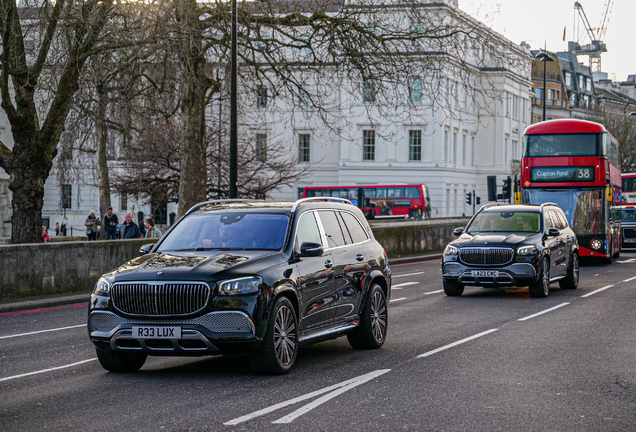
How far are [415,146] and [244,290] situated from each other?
74.4 metres

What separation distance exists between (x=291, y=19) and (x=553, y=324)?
14327 millimetres

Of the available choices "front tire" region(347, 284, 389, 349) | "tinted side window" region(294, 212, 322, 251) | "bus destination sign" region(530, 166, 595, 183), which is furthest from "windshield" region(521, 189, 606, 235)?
"tinted side window" region(294, 212, 322, 251)

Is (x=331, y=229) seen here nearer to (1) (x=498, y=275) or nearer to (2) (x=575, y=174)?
(1) (x=498, y=275)

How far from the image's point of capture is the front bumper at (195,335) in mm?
9023

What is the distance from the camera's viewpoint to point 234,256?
9.74 metres

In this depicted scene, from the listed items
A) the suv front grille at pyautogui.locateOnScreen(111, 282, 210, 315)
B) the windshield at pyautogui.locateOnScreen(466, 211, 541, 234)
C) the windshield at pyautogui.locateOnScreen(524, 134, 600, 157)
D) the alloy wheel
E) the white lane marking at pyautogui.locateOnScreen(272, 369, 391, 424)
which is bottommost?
the white lane marking at pyautogui.locateOnScreen(272, 369, 391, 424)

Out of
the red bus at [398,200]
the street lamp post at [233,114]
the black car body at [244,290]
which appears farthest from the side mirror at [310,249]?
the red bus at [398,200]

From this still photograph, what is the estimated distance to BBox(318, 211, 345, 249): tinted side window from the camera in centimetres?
1105

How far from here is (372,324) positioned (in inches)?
451

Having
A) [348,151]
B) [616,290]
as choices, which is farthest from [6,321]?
[348,151]

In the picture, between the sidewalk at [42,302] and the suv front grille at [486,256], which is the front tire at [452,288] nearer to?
the suv front grille at [486,256]

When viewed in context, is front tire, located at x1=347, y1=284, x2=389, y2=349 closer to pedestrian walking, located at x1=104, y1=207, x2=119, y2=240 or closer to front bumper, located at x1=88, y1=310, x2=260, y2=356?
front bumper, located at x1=88, y1=310, x2=260, y2=356

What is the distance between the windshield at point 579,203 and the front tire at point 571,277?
901cm

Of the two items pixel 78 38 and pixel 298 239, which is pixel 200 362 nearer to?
pixel 298 239
